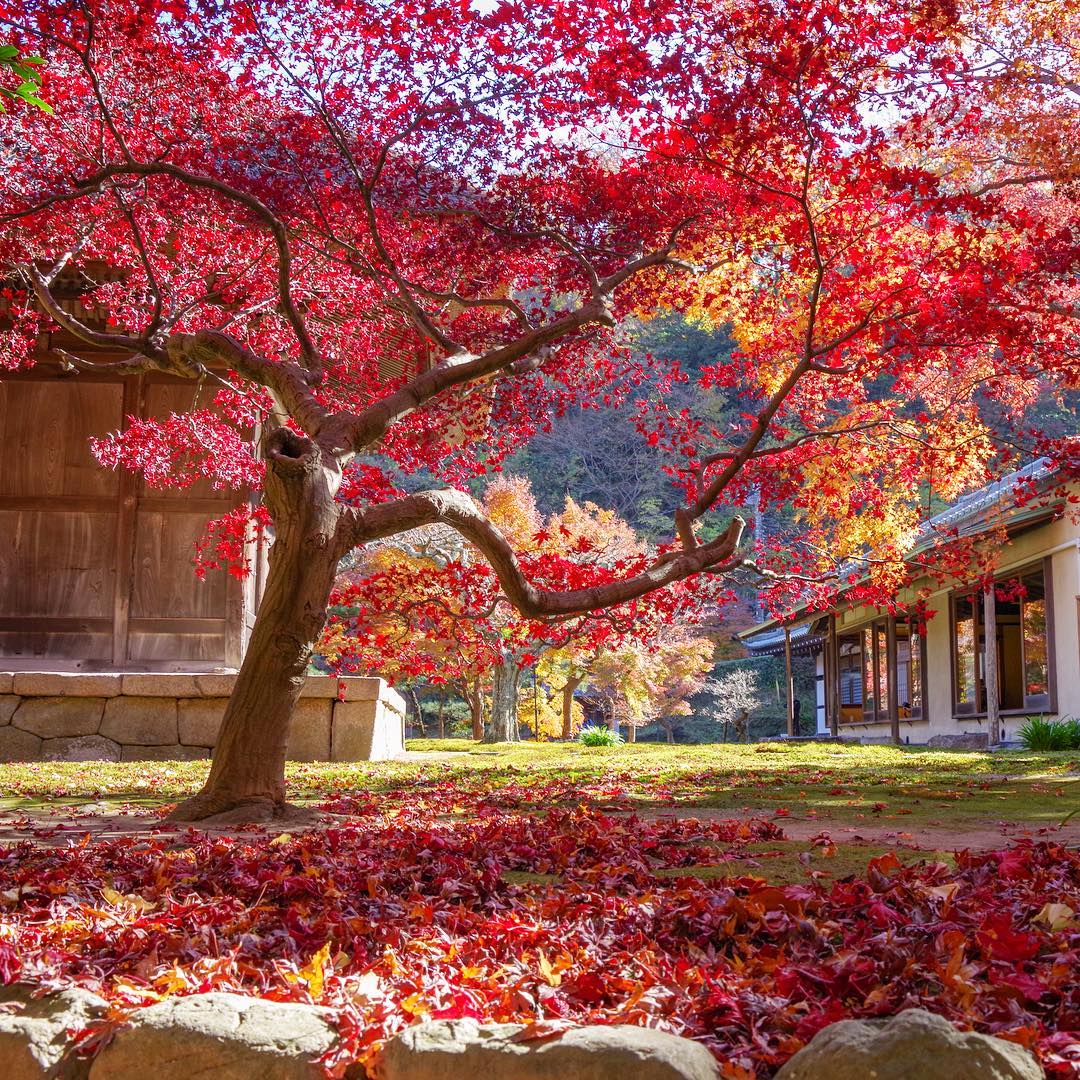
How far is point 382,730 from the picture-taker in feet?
39.6

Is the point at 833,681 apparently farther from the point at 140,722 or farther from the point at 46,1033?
the point at 46,1033

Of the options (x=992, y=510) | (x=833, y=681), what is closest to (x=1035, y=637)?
(x=992, y=510)

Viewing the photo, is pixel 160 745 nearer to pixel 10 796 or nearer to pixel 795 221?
pixel 10 796

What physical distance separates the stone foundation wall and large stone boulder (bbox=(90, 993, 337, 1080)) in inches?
327

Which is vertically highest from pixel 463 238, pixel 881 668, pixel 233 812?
pixel 463 238

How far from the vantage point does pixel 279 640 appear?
5531 mm

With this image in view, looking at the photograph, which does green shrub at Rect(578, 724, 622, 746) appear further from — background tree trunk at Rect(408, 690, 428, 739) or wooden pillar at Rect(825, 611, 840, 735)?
background tree trunk at Rect(408, 690, 428, 739)

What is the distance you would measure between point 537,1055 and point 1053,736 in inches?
498

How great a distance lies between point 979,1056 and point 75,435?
437 inches

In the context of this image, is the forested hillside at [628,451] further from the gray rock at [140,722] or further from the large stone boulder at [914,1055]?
the large stone boulder at [914,1055]

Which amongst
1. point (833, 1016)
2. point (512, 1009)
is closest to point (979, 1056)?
point (833, 1016)

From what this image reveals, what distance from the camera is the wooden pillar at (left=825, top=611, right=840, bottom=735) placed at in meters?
24.7

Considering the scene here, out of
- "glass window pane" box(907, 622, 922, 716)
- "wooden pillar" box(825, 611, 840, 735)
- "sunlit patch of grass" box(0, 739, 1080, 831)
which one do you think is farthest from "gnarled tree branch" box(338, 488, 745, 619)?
"wooden pillar" box(825, 611, 840, 735)

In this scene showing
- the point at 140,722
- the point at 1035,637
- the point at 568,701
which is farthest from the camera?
the point at 568,701
